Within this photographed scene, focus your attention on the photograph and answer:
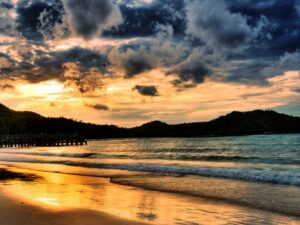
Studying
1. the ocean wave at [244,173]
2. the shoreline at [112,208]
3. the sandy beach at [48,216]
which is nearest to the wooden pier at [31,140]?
the ocean wave at [244,173]

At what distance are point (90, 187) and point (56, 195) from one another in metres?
2.95

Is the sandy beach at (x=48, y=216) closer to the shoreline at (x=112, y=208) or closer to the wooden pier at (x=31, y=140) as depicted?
Result: the shoreline at (x=112, y=208)

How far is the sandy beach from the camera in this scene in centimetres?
928

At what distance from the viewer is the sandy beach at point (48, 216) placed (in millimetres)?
9281

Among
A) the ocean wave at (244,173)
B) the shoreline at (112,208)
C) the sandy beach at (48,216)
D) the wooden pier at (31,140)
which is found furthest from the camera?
the wooden pier at (31,140)

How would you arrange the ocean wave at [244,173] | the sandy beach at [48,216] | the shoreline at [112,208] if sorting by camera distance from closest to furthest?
the sandy beach at [48,216], the shoreline at [112,208], the ocean wave at [244,173]

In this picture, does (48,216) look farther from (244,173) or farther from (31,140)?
(31,140)

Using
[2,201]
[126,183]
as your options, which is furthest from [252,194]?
[2,201]

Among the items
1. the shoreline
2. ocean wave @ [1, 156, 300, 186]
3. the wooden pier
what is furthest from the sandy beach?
the wooden pier

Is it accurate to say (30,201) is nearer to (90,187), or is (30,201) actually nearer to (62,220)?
(62,220)

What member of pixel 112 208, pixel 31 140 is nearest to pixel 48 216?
pixel 112 208

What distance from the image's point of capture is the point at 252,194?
14.5 metres

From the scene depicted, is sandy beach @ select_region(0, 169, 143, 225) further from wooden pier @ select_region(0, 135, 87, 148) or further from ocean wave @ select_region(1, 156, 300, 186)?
wooden pier @ select_region(0, 135, 87, 148)

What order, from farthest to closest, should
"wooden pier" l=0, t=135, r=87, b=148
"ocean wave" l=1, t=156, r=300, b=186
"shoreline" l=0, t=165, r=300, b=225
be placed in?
1. "wooden pier" l=0, t=135, r=87, b=148
2. "ocean wave" l=1, t=156, r=300, b=186
3. "shoreline" l=0, t=165, r=300, b=225
